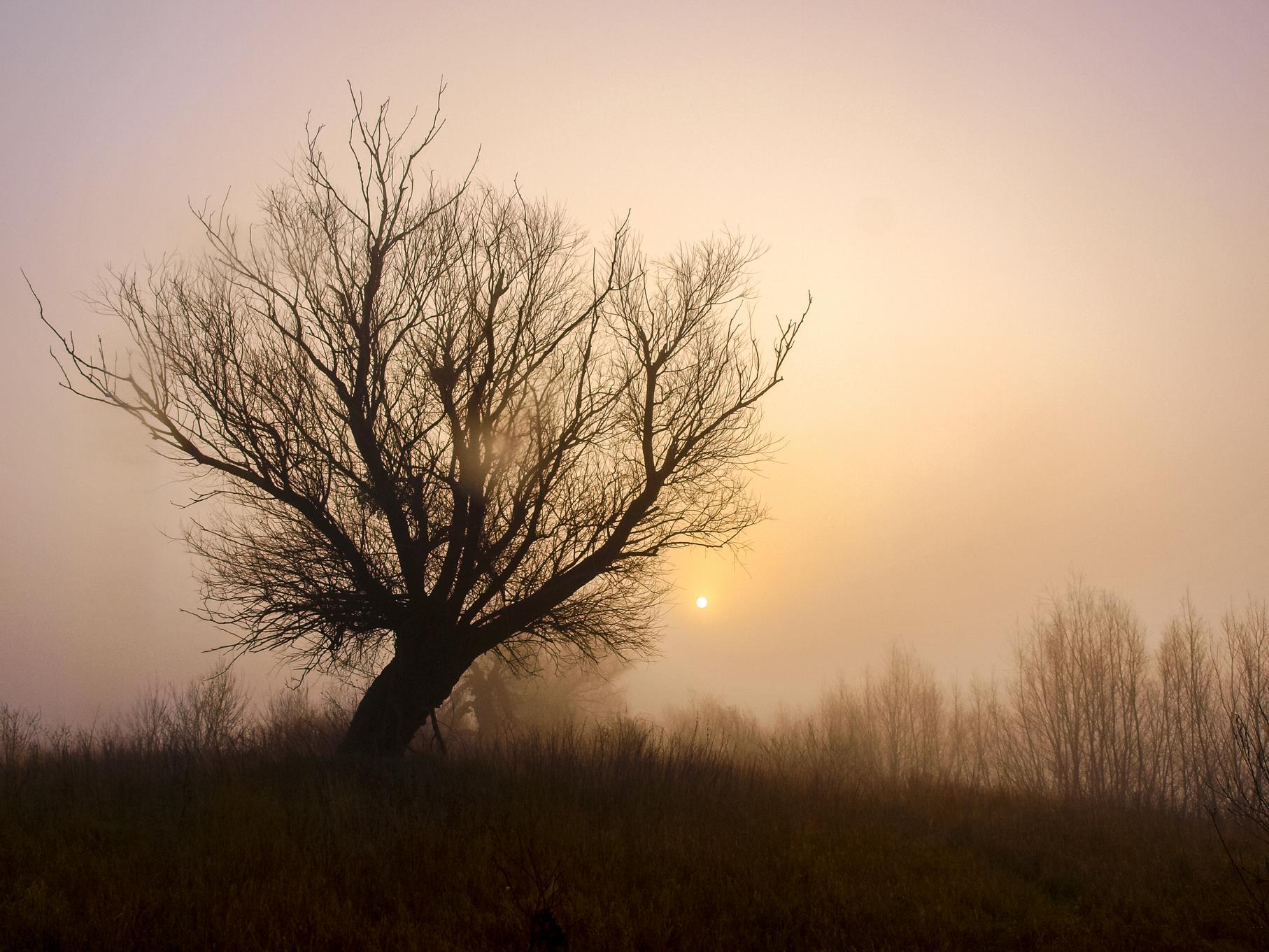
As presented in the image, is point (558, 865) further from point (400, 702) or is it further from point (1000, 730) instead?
point (1000, 730)

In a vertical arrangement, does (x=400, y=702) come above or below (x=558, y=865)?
above

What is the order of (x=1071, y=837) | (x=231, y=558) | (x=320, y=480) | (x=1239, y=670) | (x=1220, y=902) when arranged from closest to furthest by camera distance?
(x=1220, y=902), (x=1071, y=837), (x=320, y=480), (x=231, y=558), (x=1239, y=670)

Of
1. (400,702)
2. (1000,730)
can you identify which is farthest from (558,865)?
(1000,730)

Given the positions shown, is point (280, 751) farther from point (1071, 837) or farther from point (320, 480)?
point (1071, 837)

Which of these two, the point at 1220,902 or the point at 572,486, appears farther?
the point at 572,486

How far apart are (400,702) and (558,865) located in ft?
16.6

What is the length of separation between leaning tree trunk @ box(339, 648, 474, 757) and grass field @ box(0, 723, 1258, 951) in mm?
803

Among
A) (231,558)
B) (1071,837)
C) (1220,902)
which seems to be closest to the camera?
(1220,902)

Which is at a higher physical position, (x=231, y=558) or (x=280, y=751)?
(x=231, y=558)

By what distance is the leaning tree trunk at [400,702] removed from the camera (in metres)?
11.1

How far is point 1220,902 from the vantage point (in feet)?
23.6

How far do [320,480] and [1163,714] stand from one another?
95.3 feet

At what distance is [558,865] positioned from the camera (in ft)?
22.6

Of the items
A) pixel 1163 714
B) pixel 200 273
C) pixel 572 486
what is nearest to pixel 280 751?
pixel 572 486
